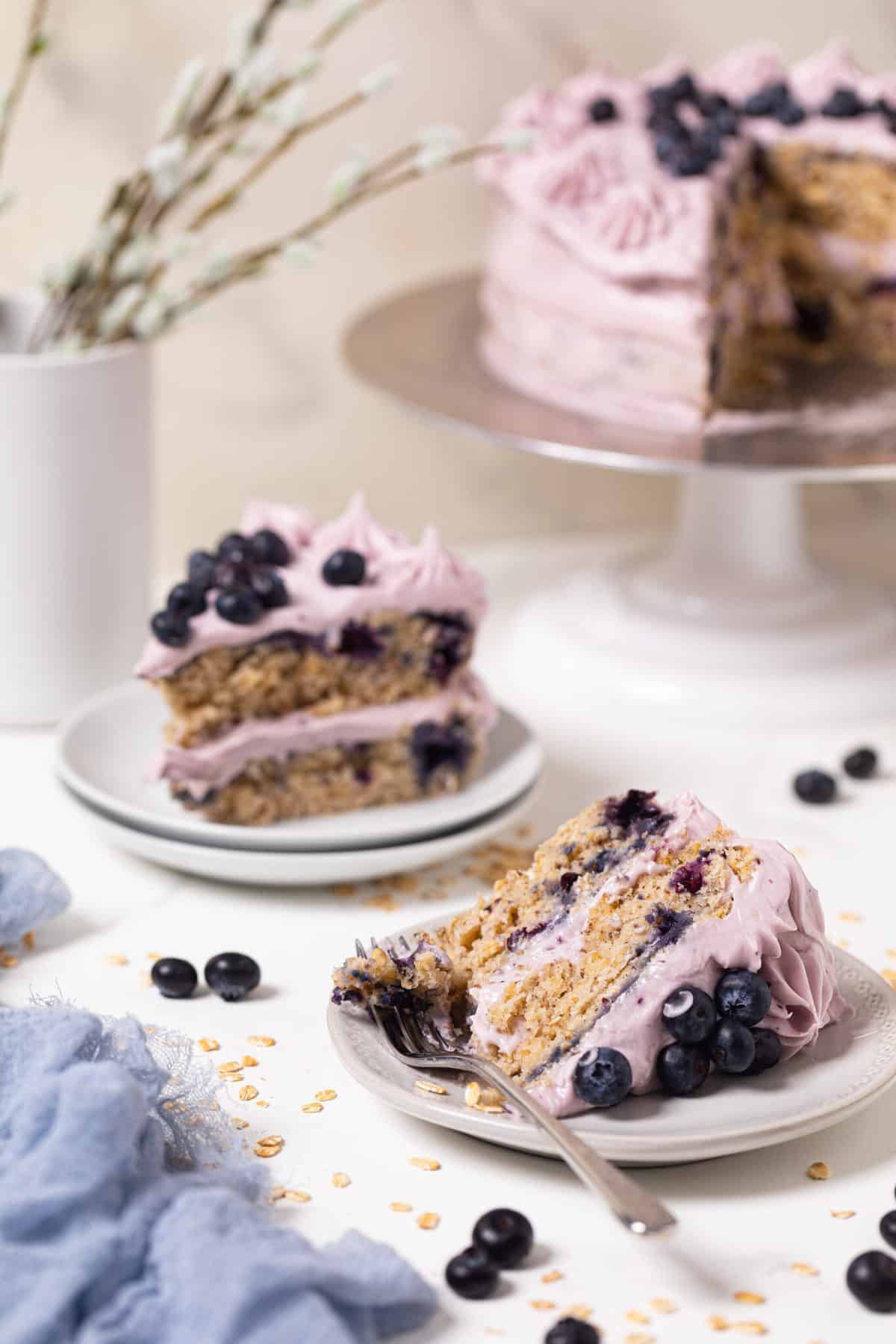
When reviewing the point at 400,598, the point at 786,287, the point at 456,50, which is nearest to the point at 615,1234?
the point at 400,598

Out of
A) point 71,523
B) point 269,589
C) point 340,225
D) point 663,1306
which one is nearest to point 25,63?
point 71,523

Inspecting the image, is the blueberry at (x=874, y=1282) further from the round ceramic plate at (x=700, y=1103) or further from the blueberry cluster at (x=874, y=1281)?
the round ceramic plate at (x=700, y=1103)

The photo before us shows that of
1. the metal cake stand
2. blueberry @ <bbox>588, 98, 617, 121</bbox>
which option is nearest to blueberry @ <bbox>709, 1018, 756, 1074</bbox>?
the metal cake stand

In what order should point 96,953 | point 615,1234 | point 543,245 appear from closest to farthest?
1. point 615,1234
2. point 96,953
3. point 543,245

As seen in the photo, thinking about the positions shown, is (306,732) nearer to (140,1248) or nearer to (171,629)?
(171,629)

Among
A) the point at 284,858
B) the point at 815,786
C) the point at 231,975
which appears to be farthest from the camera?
the point at 815,786

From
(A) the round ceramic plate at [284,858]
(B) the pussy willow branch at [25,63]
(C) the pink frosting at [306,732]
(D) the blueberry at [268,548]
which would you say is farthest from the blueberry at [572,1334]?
(B) the pussy willow branch at [25,63]

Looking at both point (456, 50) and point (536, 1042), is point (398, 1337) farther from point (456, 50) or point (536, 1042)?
point (456, 50)
